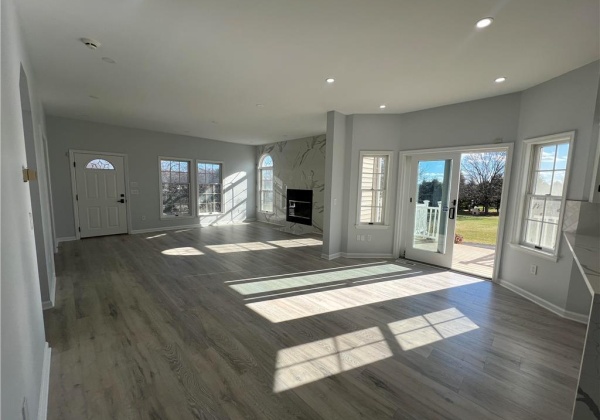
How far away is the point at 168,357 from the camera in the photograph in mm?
2049

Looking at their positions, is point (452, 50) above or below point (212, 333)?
above

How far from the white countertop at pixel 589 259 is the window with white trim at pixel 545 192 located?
3.56 ft

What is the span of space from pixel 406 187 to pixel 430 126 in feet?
3.57

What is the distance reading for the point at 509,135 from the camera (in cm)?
362

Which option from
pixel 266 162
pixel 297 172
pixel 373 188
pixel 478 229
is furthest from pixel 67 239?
pixel 478 229

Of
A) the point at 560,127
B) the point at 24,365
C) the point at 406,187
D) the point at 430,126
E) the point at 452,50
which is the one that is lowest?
the point at 24,365

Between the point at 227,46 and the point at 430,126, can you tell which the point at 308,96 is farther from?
the point at 430,126

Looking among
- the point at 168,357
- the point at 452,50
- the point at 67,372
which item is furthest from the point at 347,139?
the point at 67,372

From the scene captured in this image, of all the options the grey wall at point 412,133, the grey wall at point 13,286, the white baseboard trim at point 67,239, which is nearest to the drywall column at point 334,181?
the grey wall at point 412,133

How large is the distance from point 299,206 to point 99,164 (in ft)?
16.4

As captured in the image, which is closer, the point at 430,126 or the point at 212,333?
the point at 212,333

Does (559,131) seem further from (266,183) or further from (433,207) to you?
(266,183)

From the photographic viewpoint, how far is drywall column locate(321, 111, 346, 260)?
4.70 meters

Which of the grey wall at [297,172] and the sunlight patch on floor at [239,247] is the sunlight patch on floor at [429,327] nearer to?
the sunlight patch on floor at [239,247]
